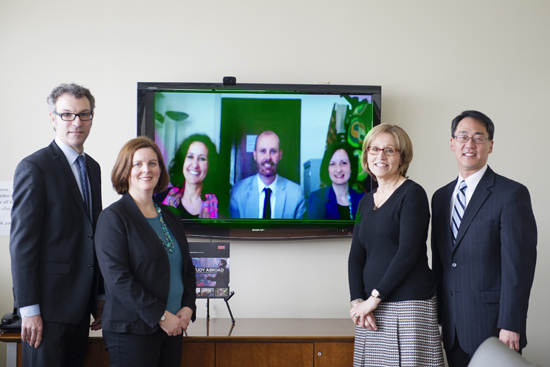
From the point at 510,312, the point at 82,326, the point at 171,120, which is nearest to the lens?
the point at 510,312

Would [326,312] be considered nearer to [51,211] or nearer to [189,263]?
[189,263]

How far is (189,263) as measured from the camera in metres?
2.17

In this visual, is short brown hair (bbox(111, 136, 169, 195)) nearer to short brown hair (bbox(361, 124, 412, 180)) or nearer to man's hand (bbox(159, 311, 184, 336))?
man's hand (bbox(159, 311, 184, 336))

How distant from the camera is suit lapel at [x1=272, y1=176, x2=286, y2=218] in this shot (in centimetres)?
297

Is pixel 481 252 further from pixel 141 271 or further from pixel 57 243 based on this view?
pixel 57 243

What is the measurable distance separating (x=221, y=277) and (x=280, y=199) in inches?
24.5

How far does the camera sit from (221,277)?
8.72 feet

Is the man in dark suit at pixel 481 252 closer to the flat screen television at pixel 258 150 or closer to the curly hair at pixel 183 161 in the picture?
the flat screen television at pixel 258 150

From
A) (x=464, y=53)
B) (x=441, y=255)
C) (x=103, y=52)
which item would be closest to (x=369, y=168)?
(x=441, y=255)

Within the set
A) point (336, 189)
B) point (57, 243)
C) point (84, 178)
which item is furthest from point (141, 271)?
point (336, 189)

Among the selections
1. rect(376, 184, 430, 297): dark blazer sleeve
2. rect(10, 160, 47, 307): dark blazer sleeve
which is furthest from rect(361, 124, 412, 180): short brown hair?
rect(10, 160, 47, 307): dark blazer sleeve

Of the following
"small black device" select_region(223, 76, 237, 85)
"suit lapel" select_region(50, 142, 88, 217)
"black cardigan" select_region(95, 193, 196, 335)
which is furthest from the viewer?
"small black device" select_region(223, 76, 237, 85)

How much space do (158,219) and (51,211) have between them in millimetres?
415

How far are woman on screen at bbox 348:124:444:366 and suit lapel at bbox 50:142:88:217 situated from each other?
1177 mm
